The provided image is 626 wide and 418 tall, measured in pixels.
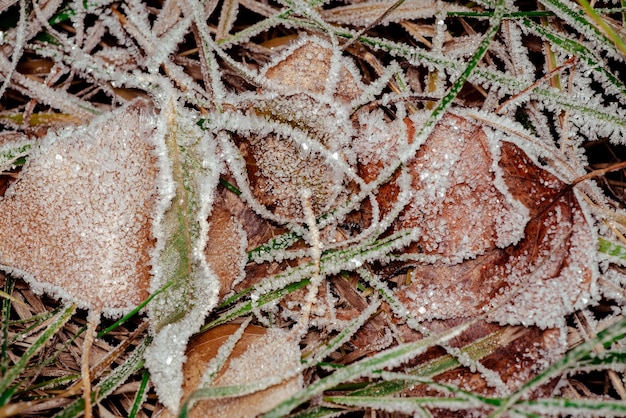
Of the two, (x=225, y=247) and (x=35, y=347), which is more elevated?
(x=225, y=247)

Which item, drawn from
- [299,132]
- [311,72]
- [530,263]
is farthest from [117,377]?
[530,263]

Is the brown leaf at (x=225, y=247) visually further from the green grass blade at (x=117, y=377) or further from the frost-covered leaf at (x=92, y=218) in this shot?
the green grass blade at (x=117, y=377)

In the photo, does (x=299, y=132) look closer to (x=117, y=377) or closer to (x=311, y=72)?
(x=311, y=72)

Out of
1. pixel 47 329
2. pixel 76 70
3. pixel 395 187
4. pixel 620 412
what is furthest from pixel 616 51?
pixel 47 329

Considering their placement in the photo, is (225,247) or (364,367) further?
(225,247)

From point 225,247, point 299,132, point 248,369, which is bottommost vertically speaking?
point 248,369

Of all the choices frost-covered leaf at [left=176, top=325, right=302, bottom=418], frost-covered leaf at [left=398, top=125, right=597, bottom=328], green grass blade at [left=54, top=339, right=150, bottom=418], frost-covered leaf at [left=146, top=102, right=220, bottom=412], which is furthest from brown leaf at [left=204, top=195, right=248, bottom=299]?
frost-covered leaf at [left=398, top=125, right=597, bottom=328]
